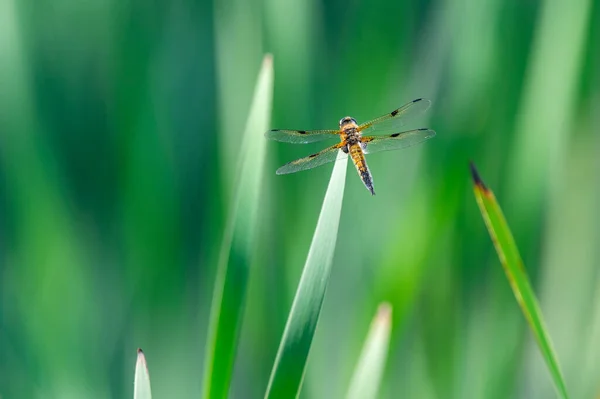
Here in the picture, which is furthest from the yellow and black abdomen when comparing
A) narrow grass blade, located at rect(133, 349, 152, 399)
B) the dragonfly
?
narrow grass blade, located at rect(133, 349, 152, 399)

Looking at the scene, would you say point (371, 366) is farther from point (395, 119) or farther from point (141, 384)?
point (395, 119)

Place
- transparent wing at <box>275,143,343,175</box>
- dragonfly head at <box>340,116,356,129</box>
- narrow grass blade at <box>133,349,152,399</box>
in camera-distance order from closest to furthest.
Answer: narrow grass blade at <box>133,349,152,399</box> < transparent wing at <box>275,143,343,175</box> < dragonfly head at <box>340,116,356,129</box>

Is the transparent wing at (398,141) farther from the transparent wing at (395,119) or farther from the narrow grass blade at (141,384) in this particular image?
the narrow grass blade at (141,384)

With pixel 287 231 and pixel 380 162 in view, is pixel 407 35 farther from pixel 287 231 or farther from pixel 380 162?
pixel 287 231

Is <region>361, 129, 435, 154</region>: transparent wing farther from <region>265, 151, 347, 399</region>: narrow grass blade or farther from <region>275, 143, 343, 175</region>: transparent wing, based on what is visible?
<region>265, 151, 347, 399</region>: narrow grass blade

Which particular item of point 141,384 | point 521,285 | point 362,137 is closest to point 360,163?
point 362,137

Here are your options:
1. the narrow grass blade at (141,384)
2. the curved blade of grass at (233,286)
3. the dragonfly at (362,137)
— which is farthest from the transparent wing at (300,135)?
the narrow grass blade at (141,384)
